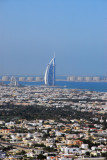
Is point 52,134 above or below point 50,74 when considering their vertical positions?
below

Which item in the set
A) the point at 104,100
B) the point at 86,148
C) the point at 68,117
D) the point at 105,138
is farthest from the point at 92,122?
the point at 104,100

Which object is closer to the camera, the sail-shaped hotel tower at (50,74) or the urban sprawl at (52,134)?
the urban sprawl at (52,134)

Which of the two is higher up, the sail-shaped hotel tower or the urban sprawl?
the sail-shaped hotel tower

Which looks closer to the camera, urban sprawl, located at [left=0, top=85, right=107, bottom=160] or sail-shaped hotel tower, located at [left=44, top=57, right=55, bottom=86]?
urban sprawl, located at [left=0, top=85, right=107, bottom=160]

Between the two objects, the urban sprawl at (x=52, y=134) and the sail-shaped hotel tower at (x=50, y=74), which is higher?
the sail-shaped hotel tower at (x=50, y=74)

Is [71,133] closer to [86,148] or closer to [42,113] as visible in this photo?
[86,148]

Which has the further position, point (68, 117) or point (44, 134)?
point (68, 117)

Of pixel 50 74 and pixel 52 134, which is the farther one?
pixel 50 74

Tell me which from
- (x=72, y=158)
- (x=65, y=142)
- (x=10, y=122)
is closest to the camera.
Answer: (x=72, y=158)
